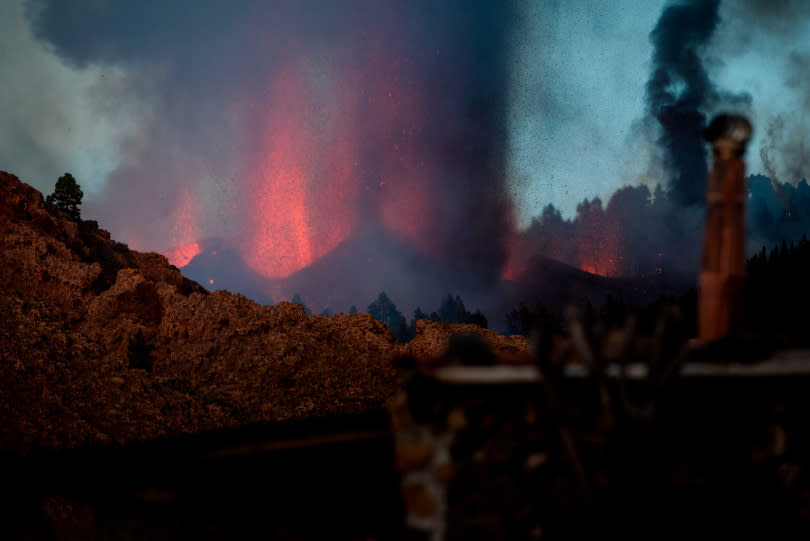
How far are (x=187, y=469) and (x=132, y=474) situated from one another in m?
0.73

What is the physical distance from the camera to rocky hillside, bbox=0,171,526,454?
13906mm

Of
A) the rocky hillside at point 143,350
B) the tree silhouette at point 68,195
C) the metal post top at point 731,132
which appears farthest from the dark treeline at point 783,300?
the tree silhouette at point 68,195

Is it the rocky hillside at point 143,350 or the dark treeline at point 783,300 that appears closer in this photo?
the dark treeline at point 783,300

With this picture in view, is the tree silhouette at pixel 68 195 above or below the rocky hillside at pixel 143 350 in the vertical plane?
above

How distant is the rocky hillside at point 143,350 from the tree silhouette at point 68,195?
29.4ft

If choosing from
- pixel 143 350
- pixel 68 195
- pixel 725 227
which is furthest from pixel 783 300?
pixel 68 195

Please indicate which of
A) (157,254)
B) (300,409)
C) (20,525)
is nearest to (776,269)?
(300,409)

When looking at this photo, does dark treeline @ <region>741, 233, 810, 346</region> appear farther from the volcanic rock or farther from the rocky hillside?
the volcanic rock

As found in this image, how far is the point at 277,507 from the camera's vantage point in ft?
18.3

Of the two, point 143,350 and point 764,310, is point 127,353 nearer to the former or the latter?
point 143,350

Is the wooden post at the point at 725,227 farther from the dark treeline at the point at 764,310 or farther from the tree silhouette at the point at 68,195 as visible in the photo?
the tree silhouette at the point at 68,195

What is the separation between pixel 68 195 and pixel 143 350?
2084 centimetres

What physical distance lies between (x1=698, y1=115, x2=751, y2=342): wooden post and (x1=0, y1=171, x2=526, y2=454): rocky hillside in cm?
1343

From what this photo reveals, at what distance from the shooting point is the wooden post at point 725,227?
5.09 m
